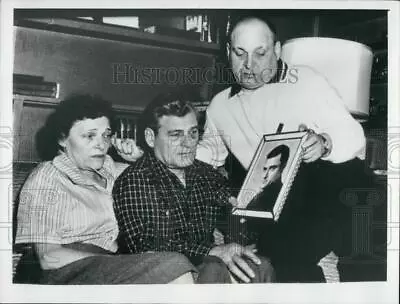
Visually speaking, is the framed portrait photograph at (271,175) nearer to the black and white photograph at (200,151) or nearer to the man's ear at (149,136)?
the black and white photograph at (200,151)

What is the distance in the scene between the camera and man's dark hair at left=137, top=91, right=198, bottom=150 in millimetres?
1271

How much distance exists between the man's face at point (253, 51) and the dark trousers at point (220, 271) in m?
0.48

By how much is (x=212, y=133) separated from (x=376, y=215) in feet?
1.63

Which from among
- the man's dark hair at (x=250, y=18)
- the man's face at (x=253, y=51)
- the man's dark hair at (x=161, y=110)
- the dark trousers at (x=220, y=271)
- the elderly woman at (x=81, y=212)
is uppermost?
the man's dark hair at (x=250, y=18)

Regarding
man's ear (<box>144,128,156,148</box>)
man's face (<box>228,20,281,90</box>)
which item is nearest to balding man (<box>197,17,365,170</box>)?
man's face (<box>228,20,281,90</box>)

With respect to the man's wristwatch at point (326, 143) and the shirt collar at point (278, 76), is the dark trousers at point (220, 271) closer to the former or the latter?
the man's wristwatch at point (326, 143)

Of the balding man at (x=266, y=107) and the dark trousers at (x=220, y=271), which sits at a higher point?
the balding man at (x=266, y=107)

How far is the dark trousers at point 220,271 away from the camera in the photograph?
1.28 metres

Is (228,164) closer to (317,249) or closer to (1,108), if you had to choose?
(317,249)

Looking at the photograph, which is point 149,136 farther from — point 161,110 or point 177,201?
point 177,201

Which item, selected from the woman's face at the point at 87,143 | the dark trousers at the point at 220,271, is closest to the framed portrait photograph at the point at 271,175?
the dark trousers at the point at 220,271

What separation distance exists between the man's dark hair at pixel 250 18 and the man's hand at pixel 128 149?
372mm

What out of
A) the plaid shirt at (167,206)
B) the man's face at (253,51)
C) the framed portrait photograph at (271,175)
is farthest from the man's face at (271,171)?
the man's face at (253,51)

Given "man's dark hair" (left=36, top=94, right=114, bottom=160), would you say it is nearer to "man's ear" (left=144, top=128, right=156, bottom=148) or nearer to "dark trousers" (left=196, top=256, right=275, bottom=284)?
"man's ear" (left=144, top=128, right=156, bottom=148)
